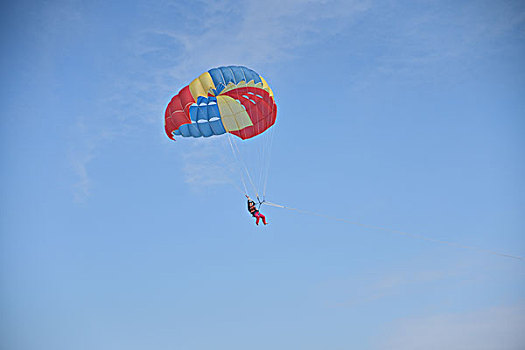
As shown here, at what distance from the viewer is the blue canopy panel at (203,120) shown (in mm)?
25125

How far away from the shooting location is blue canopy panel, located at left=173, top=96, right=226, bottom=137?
25.1 m

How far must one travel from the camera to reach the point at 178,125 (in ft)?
82.8

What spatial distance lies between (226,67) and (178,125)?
327 cm

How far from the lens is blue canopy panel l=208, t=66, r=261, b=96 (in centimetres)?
2427

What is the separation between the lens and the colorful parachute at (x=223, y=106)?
960 inches

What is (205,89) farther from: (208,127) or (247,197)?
(247,197)

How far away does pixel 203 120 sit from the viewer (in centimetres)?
2545

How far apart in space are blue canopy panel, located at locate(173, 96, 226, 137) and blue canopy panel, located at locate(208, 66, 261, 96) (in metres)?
0.79

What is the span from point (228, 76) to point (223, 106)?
151 cm

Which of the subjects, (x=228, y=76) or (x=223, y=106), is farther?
(x=223, y=106)

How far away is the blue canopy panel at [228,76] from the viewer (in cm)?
2427

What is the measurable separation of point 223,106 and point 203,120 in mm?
1086

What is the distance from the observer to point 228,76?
24266 millimetres

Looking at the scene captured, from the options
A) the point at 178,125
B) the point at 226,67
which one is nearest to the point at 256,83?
the point at 226,67
